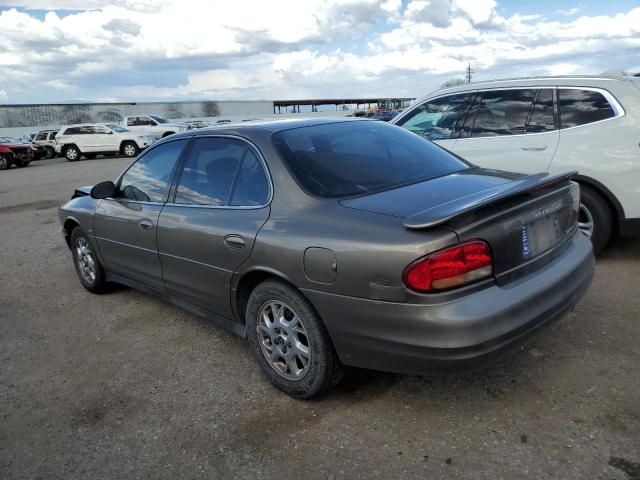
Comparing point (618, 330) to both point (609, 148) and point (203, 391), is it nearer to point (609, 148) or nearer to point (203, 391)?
point (609, 148)

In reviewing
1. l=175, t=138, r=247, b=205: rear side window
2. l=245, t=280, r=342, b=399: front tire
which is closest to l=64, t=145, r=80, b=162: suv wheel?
l=175, t=138, r=247, b=205: rear side window

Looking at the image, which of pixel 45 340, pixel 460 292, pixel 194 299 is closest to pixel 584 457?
pixel 460 292

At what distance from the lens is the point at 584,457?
241 cm

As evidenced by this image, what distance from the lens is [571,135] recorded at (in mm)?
4957

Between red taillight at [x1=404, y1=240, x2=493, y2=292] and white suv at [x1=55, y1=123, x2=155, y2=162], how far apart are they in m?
25.4

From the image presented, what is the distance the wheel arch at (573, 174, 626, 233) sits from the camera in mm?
4776

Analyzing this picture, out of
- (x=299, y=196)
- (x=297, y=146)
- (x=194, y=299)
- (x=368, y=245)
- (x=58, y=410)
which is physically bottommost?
(x=58, y=410)

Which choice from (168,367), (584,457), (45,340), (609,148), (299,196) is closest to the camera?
(584,457)

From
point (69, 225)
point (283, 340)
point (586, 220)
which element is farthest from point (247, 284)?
point (586, 220)

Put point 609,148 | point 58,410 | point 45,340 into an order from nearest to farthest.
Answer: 1. point 58,410
2. point 45,340
3. point 609,148

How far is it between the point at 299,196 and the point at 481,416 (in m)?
1.52

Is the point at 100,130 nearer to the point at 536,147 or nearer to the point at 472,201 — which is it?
the point at 536,147

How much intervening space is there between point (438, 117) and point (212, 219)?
3.45 m

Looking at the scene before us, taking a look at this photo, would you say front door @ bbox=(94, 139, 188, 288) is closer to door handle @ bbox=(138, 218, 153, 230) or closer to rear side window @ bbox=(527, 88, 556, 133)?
door handle @ bbox=(138, 218, 153, 230)
